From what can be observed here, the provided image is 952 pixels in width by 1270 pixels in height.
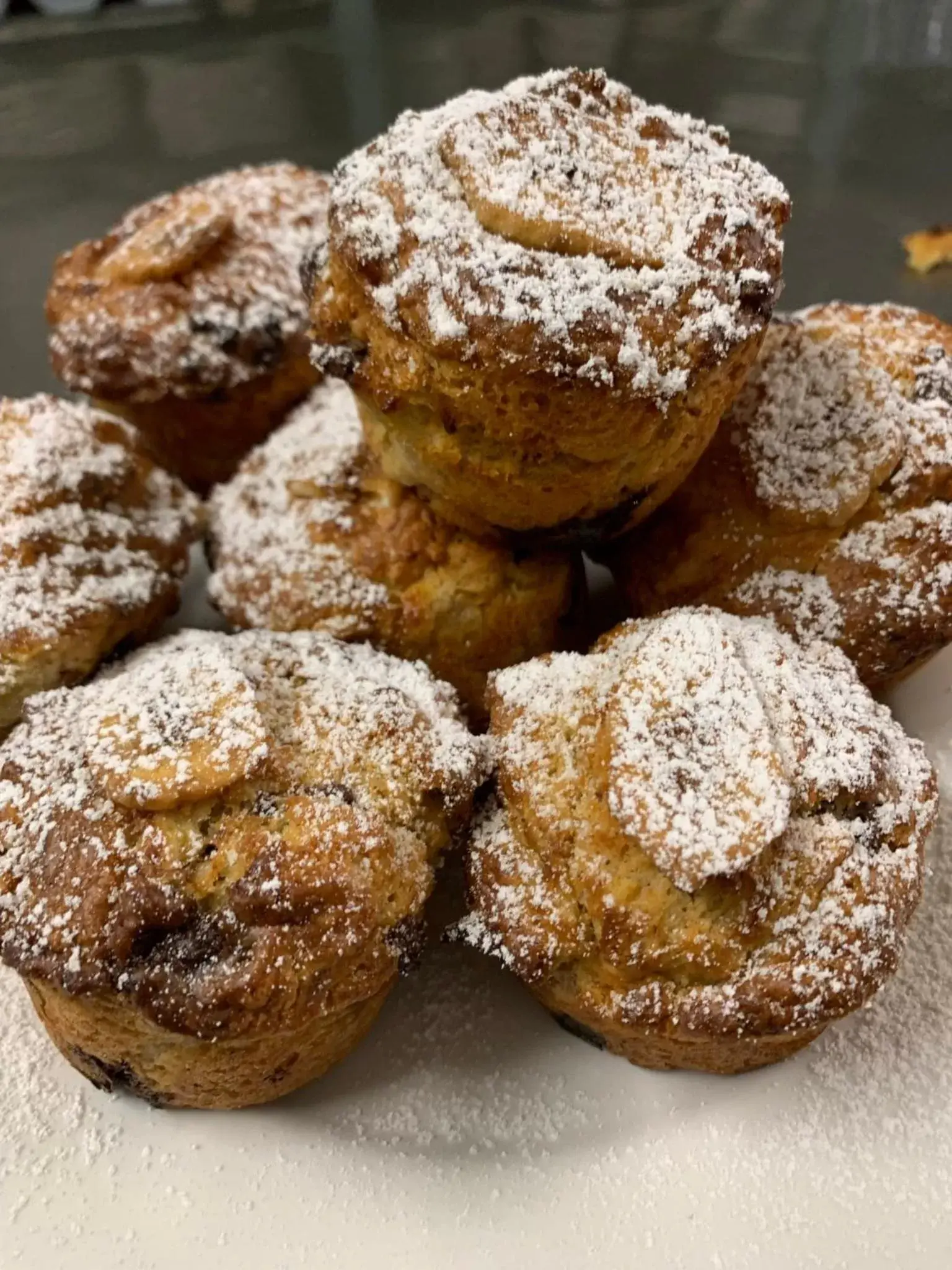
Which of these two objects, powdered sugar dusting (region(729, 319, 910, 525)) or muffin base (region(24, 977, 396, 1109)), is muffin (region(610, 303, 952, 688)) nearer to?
powdered sugar dusting (region(729, 319, 910, 525))

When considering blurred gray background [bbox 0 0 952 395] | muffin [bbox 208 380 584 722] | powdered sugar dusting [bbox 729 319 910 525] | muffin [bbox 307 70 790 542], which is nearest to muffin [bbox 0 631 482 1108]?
muffin [bbox 208 380 584 722]

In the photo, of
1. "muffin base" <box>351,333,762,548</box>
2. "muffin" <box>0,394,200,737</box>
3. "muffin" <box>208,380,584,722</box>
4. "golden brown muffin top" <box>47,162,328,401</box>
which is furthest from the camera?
"golden brown muffin top" <box>47,162,328,401</box>

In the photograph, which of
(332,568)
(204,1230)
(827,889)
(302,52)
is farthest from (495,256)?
(302,52)

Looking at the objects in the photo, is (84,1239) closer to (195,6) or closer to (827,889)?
(827,889)

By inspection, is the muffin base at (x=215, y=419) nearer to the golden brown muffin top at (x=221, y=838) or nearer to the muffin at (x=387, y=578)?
the muffin at (x=387, y=578)

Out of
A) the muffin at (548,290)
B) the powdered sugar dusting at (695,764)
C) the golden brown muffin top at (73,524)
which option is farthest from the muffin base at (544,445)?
the golden brown muffin top at (73,524)

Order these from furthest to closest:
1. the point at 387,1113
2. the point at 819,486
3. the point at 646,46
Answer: the point at 646,46, the point at 819,486, the point at 387,1113

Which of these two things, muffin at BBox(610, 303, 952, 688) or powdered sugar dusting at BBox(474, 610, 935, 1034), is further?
muffin at BBox(610, 303, 952, 688)
